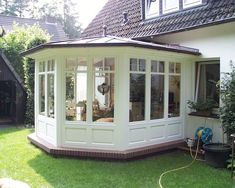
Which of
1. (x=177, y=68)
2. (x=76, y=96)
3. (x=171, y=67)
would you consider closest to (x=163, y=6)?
(x=177, y=68)

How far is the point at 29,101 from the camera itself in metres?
13.6

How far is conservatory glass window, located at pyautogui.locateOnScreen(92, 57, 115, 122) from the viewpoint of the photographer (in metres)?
8.05

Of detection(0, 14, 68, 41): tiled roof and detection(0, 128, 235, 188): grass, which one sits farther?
detection(0, 14, 68, 41): tiled roof

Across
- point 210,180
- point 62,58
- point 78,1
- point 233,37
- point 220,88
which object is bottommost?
point 210,180

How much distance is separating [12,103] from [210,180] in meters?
10.8

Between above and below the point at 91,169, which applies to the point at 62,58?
above

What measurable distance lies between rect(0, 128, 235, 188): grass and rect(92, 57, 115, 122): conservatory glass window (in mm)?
1250

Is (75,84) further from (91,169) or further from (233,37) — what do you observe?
(233,37)

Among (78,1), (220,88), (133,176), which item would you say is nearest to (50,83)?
(133,176)

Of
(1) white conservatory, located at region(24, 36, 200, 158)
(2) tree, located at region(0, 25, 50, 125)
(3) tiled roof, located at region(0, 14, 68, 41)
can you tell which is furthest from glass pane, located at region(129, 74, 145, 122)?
(3) tiled roof, located at region(0, 14, 68, 41)

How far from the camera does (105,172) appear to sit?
6965 millimetres

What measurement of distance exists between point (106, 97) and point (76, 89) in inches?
33.5

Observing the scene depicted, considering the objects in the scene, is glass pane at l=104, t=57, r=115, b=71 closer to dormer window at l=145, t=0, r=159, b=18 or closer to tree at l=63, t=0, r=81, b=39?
dormer window at l=145, t=0, r=159, b=18

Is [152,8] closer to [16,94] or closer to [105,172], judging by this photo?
[105,172]
